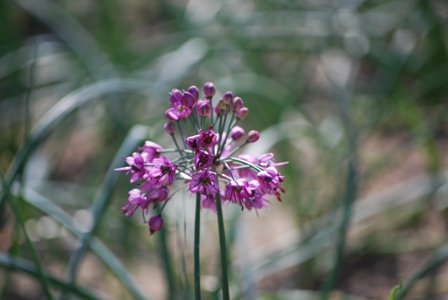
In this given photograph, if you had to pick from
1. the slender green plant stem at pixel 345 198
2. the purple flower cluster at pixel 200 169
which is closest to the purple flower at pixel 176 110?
the purple flower cluster at pixel 200 169

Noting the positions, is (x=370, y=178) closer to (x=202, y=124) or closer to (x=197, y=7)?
(x=202, y=124)

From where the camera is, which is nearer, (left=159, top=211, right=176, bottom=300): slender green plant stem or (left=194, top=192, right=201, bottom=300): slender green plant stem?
(left=194, top=192, right=201, bottom=300): slender green plant stem

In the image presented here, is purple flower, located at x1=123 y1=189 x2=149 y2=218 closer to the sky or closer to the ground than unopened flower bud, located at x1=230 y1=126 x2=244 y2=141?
closer to the ground

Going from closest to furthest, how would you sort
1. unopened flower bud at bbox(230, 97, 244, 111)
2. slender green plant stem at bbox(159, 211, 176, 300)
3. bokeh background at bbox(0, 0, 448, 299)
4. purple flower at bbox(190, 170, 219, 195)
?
purple flower at bbox(190, 170, 219, 195) → unopened flower bud at bbox(230, 97, 244, 111) → slender green plant stem at bbox(159, 211, 176, 300) → bokeh background at bbox(0, 0, 448, 299)

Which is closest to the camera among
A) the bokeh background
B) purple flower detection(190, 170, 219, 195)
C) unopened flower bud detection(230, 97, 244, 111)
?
purple flower detection(190, 170, 219, 195)

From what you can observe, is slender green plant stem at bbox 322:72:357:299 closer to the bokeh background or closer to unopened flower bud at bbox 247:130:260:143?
the bokeh background

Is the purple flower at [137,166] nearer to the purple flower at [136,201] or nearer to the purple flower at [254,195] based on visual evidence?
the purple flower at [136,201]

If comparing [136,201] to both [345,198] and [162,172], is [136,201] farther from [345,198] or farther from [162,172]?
[345,198]

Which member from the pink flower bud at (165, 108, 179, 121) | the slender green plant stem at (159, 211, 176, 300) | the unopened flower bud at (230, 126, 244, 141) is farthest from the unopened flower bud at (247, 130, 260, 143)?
the slender green plant stem at (159, 211, 176, 300)

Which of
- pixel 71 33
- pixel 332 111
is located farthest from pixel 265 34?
pixel 71 33
